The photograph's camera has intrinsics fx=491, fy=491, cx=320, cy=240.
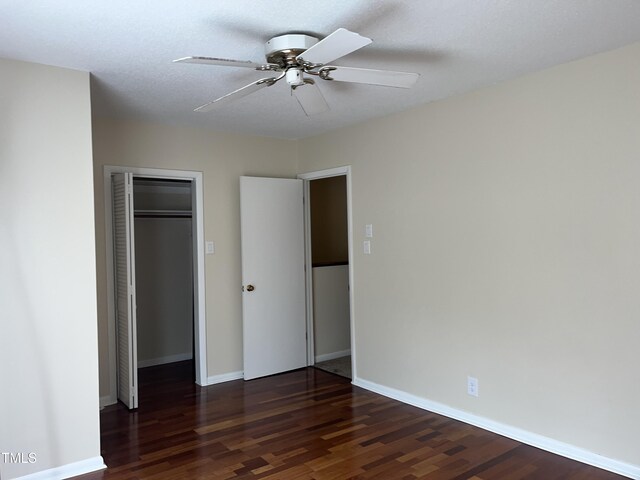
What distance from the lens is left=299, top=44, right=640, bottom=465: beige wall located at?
2.79 m

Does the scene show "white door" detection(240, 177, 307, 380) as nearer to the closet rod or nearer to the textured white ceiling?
the closet rod

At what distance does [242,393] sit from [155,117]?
2515mm

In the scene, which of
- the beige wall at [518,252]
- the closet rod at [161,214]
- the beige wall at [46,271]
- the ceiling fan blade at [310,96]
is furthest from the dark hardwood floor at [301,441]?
the ceiling fan blade at [310,96]

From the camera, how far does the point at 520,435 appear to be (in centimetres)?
325

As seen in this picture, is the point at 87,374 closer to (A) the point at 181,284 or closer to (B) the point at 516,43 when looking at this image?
(A) the point at 181,284

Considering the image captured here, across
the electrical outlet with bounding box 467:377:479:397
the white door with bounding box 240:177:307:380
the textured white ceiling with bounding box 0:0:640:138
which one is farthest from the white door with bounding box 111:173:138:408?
the electrical outlet with bounding box 467:377:479:397

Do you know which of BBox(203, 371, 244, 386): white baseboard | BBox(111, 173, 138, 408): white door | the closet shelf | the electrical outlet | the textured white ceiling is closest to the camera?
the textured white ceiling

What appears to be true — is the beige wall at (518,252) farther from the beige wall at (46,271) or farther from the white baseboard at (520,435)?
the beige wall at (46,271)

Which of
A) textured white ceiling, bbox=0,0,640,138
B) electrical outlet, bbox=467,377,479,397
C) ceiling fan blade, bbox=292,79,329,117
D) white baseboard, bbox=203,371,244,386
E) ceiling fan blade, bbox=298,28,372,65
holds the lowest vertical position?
white baseboard, bbox=203,371,244,386

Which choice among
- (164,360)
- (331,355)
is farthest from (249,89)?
(164,360)

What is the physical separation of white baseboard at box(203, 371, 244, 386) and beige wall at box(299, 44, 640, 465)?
1307mm

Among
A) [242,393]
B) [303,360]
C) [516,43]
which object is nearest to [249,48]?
[516,43]

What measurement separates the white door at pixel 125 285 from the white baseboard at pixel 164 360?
1.26 metres

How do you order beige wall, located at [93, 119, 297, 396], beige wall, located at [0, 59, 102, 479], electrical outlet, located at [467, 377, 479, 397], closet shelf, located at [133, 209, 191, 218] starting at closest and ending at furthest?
beige wall, located at [0, 59, 102, 479], electrical outlet, located at [467, 377, 479, 397], beige wall, located at [93, 119, 297, 396], closet shelf, located at [133, 209, 191, 218]
